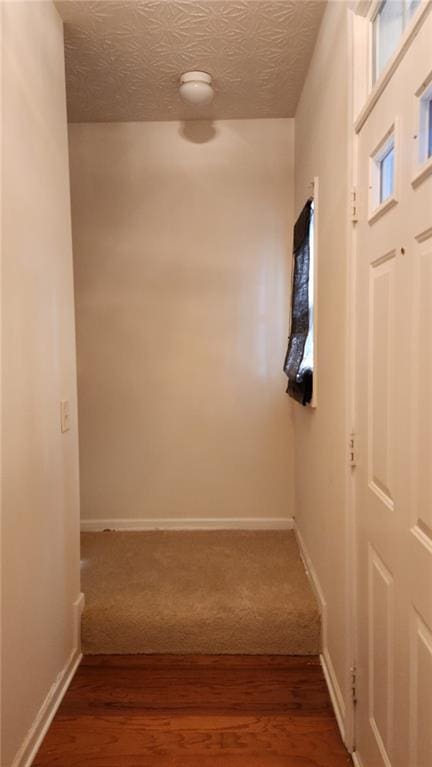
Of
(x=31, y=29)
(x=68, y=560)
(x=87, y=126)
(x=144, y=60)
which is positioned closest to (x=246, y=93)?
(x=144, y=60)

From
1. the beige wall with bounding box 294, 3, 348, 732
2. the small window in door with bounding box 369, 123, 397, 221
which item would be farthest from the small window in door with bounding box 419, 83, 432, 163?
the beige wall with bounding box 294, 3, 348, 732

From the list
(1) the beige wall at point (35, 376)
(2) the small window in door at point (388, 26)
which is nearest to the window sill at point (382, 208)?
(2) the small window in door at point (388, 26)

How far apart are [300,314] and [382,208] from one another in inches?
43.8

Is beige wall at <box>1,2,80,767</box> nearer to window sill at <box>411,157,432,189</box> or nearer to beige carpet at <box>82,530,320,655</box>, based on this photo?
beige carpet at <box>82,530,320,655</box>

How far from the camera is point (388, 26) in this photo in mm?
1175

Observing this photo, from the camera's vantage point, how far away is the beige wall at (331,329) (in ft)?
4.85

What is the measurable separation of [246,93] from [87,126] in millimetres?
1043

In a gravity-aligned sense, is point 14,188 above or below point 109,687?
above

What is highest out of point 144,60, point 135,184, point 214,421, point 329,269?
point 144,60

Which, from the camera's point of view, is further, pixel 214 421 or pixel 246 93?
pixel 214 421

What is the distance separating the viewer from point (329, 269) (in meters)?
1.68

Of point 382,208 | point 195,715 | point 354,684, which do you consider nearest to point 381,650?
point 354,684

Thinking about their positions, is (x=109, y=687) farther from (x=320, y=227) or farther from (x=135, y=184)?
(x=135, y=184)

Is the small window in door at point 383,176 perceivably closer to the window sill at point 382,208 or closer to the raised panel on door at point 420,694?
the window sill at point 382,208
